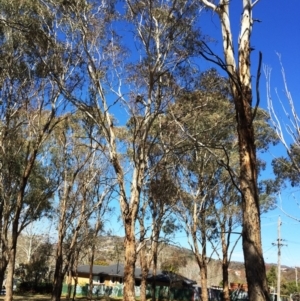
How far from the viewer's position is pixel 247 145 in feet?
16.1

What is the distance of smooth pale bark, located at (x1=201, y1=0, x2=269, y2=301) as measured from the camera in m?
4.39

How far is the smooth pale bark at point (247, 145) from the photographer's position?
14.4 feet

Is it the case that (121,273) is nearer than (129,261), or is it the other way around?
(129,261)

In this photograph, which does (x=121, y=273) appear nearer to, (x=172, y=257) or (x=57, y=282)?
(x=172, y=257)

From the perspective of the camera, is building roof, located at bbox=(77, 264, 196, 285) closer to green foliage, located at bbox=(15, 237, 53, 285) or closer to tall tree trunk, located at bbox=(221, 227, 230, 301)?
green foliage, located at bbox=(15, 237, 53, 285)

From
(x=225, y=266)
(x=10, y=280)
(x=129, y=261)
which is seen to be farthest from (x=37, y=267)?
(x=129, y=261)

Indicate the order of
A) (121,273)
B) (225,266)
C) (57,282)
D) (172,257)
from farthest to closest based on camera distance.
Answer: (121,273) → (172,257) → (225,266) → (57,282)

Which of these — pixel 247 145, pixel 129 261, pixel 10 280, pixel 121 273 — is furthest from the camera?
pixel 121 273

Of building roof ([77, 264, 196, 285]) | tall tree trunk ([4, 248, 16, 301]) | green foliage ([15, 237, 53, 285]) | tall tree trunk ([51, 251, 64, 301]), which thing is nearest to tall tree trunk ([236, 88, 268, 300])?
tall tree trunk ([4, 248, 16, 301])

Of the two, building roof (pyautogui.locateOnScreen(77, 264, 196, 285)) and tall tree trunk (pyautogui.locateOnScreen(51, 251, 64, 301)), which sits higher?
building roof (pyautogui.locateOnScreen(77, 264, 196, 285))

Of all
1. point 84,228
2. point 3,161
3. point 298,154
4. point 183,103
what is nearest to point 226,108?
point 183,103

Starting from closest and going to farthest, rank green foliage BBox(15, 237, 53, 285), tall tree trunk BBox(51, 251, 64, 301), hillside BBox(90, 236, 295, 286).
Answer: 1. tall tree trunk BBox(51, 251, 64, 301)
2. hillside BBox(90, 236, 295, 286)
3. green foliage BBox(15, 237, 53, 285)

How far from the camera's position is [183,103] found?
615 inches

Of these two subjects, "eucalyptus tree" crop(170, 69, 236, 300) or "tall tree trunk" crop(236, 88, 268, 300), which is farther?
"eucalyptus tree" crop(170, 69, 236, 300)
